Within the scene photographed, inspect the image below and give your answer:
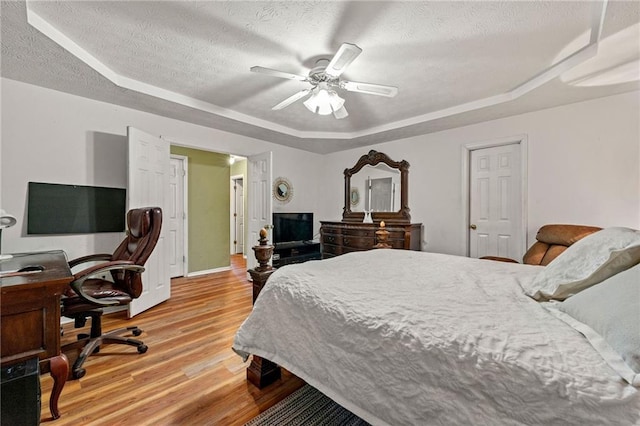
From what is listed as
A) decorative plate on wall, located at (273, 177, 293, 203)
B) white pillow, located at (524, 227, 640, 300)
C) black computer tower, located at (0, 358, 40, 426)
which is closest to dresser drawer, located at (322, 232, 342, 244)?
decorative plate on wall, located at (273, 177, 293, 203)

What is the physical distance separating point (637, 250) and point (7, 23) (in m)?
3.63

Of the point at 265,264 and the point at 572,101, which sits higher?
the point at 572,101

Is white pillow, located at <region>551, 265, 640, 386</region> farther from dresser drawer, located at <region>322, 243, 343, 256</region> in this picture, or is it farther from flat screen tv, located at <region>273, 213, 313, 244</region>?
flat screen tv, located at <region>273, 213, 313, 244</region>

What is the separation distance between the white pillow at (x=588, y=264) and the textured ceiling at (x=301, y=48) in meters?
1.47

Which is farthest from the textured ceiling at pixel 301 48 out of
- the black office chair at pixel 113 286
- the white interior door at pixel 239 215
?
the white interior door at pixel 239 215

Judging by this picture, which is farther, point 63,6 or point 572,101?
point 572,101

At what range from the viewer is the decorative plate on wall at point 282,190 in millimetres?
4762

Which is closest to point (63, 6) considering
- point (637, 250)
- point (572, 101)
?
point (637, 250)

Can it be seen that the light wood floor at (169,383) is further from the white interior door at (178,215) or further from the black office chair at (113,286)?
the white interior door at (178,215)

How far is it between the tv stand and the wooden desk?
2.87m

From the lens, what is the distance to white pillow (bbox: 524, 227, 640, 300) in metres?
1.03

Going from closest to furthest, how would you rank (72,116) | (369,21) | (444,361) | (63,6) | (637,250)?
(444,361) < (637,250) < (63,6) < (369,21) < (72,116)

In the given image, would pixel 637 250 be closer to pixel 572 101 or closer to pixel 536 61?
pixel 536 61

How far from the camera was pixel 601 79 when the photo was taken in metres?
2.41
